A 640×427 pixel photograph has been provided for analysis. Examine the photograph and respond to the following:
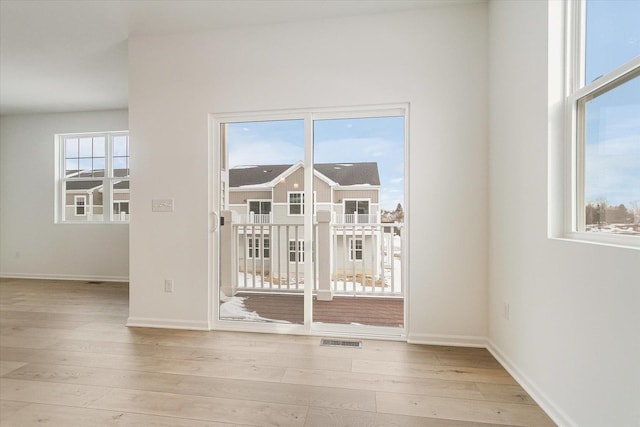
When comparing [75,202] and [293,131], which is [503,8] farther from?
[75,202]

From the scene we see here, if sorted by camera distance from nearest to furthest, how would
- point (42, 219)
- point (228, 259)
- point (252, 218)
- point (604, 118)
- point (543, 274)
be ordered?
point (604, 118), point (543, 274), point (252, 218), point (228, 259), point (42, 219)

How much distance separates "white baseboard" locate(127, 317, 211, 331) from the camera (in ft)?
9.09

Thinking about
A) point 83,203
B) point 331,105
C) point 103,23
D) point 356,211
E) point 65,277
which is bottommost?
point 65,277

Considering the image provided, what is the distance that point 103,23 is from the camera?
270cm

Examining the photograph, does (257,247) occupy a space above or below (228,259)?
above

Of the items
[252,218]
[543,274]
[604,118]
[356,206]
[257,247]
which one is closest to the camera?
[604,118]

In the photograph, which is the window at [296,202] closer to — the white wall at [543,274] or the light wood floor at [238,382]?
the light wood floor at [238,382]

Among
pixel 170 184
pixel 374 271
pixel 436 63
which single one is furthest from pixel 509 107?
pixel 170 184

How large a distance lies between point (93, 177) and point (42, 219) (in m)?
1.15

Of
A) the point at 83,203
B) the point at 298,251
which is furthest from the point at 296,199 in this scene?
the point at 83,203

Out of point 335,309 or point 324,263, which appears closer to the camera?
point 335,309

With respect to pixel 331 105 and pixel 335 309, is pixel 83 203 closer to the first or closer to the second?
pixel 335 309

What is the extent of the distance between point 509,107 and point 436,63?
0.74m

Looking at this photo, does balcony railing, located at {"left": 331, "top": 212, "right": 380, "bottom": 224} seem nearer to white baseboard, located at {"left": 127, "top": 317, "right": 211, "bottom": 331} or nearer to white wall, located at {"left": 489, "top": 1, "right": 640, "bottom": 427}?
white wall, located at {"left": 489, "top": 1, "right": 640, "bottom": 427}
